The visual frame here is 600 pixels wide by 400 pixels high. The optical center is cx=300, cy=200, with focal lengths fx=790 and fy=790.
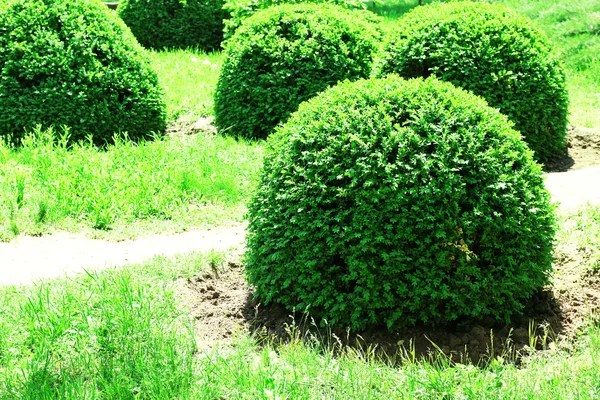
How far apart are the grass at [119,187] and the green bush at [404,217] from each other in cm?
219

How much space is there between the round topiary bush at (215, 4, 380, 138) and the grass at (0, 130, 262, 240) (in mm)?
870

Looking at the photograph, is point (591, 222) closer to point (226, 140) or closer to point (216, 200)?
point (216, 200)

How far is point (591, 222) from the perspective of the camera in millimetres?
5812

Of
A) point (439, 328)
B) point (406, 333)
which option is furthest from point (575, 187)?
point (406, 333)

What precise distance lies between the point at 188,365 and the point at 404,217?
4.63ft

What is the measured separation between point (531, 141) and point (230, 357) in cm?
490

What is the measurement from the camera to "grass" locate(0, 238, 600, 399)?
381cm

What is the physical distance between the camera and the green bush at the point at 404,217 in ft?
14.4

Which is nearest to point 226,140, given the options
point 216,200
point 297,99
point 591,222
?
point 297,99

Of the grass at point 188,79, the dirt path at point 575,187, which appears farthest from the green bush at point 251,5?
the dirt path at point 575,187

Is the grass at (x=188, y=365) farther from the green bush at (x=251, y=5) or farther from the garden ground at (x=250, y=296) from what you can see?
the green bush at (x=251, y=5)

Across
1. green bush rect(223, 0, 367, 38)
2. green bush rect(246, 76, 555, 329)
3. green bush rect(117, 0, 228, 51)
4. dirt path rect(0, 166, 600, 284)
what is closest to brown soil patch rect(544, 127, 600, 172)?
dirt path rect(0, 166, 600, 284)

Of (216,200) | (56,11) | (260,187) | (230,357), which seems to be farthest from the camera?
(56,11)

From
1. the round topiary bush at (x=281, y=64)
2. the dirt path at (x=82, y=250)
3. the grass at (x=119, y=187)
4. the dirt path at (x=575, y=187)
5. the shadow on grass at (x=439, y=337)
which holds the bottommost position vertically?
the dirt path at (x=82, y=250)
